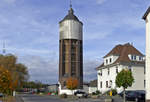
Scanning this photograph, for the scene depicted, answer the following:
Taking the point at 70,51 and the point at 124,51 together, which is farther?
the point at 70,51

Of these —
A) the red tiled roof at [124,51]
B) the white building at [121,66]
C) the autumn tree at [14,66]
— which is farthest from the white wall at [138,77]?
the autumn tree at [14,66]

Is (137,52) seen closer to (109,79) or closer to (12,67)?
(109,79)

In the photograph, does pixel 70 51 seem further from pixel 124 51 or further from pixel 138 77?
pixel 138 77

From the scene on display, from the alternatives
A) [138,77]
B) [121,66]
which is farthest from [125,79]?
[138,77]

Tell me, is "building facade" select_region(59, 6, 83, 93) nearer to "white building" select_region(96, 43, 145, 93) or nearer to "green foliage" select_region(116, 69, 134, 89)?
"white building" select_region(96, 43, 145, 93)

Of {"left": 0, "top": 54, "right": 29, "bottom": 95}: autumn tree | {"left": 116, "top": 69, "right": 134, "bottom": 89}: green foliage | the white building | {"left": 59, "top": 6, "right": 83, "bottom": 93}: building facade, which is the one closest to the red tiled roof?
the white building

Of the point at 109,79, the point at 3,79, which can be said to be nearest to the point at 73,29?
the point at 109,79

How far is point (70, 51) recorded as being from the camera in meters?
81.5

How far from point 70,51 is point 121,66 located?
2842 centimetres

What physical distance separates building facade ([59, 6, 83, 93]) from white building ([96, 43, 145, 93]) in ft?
55.5

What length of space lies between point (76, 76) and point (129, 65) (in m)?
27.9

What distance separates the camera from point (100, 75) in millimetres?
65562

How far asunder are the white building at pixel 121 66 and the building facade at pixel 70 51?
55.5 feet

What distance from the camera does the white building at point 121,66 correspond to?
5628 centimetres
